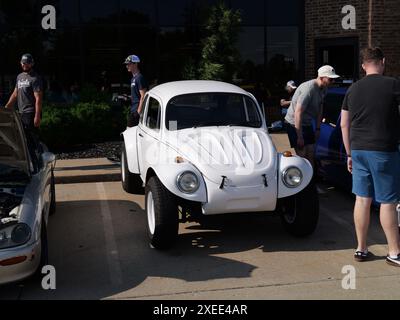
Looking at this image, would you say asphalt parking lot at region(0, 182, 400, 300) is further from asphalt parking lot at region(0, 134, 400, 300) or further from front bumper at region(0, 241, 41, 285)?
front bumper at region(0, 241, 41, 285)

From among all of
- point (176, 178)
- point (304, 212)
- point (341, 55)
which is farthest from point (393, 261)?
point (341, 55)

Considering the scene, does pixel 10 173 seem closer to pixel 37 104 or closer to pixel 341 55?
pixel 37 104

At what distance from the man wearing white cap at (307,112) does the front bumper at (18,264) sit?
383 centimetres

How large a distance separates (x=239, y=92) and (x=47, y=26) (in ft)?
32.3

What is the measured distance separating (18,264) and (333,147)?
4.76 m

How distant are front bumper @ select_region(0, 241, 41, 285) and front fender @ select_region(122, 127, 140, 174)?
287cm

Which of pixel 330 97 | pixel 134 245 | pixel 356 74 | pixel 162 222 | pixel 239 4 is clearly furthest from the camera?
pixel 239 4

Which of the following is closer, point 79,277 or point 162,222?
point 79,277

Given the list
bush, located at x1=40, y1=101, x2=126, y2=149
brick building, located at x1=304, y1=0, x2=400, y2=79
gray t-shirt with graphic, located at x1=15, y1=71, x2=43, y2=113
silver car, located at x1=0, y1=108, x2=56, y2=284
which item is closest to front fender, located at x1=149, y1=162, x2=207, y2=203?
silver car, located at x1=0, y1=108, x2=56, y2=284

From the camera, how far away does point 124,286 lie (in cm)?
481

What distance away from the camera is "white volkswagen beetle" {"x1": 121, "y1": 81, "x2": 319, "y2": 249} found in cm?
549

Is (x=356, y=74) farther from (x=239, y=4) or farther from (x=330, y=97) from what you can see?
(x=330, y=97)

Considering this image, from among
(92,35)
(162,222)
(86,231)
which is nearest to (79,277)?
(162,222)

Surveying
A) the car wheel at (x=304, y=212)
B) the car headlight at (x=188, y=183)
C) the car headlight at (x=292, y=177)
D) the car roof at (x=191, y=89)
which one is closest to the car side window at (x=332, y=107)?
the car roof at (x=191, y=89)
